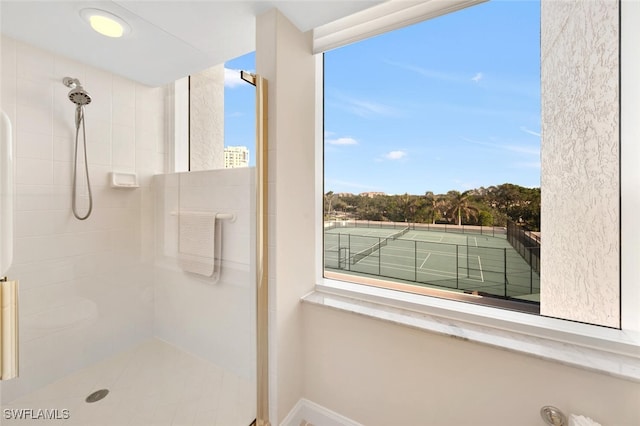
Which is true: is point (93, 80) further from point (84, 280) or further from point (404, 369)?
point (404, 369)

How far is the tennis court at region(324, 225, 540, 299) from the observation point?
3.92ft

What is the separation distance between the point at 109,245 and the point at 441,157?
1879mm

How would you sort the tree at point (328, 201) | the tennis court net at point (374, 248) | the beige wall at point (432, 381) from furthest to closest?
the tree at point (328, 201) < the tennis court net at point (374, 248) < the beige wall at point (432, 381)

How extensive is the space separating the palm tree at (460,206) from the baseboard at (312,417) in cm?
122

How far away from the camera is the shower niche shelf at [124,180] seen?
4.59ft

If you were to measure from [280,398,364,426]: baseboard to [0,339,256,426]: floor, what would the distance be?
230mm

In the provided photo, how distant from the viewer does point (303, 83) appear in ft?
4.64

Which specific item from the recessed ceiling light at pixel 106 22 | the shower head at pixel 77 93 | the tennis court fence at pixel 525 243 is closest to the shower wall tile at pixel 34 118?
the shower head at pixel 77 93

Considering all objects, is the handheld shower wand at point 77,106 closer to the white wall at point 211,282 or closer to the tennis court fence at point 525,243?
the white wall at point 211,282

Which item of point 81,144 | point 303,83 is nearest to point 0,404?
point 81,144

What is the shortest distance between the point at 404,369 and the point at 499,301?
1.85 feet

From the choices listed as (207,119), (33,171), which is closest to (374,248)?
(207,119)

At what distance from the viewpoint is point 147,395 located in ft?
4.50

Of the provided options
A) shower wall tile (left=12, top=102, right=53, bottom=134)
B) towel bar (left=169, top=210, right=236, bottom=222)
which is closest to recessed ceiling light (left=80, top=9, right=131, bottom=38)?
shower wall tile (left=12, top=102, right=53, bottom=134)
